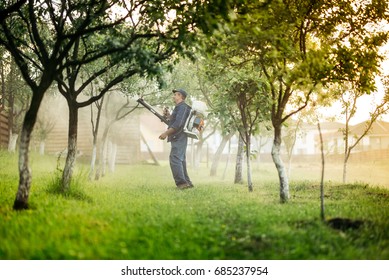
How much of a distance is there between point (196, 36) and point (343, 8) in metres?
4.81

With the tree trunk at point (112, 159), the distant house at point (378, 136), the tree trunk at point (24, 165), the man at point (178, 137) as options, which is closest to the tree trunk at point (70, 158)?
the tree trunk at point (24, 165)

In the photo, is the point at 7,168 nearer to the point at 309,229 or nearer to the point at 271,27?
the point at 271,27

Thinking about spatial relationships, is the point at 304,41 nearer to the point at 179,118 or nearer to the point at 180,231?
the point at 179,118

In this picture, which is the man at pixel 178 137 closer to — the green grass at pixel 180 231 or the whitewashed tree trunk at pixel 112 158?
the green grass at pixel 180 231

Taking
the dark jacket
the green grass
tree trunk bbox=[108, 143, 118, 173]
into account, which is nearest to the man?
the dark jacket

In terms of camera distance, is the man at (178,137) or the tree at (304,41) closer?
the tree at (304,41)

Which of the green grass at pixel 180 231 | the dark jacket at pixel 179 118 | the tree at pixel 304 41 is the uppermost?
the tree at pixel 304 41

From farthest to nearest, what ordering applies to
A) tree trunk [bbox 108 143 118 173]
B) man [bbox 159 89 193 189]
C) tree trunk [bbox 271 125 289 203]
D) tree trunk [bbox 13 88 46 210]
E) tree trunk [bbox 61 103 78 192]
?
tree trunk [bbox 108 143 118 173] < man [bbox 159 89 193 189] < tree trunk [bbox 271 125 289 203] < tree trunk [bbox 61 103 78 192] < tree trunk [bbox 13 88 46 210]

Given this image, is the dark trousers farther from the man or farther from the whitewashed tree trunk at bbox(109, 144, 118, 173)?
the whitewashed tree trunk at bbox(109, 144, 118, 173)

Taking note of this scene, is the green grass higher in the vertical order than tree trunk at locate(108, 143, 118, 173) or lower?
lower

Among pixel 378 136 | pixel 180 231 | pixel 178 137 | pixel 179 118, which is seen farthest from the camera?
pixel 378 136

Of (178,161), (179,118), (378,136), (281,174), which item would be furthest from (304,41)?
(378,136)

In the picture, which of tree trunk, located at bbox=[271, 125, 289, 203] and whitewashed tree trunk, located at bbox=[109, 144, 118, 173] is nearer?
tree trunk, located at bbox=[271, 125, 289, 203]

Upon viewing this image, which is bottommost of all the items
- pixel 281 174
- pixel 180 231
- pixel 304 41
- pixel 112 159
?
pixel 180 231
